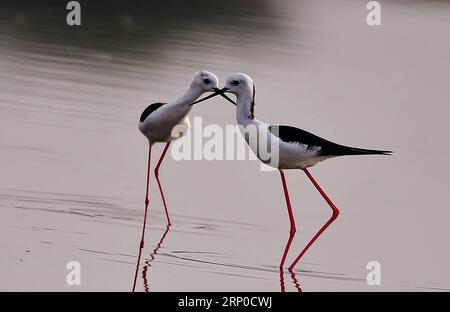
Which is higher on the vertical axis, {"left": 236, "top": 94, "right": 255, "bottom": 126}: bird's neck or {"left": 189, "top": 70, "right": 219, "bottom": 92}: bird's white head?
{"left": 189, "top": 70, "right": 219, "bottom": 92}: bird's white head

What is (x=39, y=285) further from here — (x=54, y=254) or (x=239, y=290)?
(x=239, y=290)

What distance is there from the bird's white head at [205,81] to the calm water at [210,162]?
90 centimetres

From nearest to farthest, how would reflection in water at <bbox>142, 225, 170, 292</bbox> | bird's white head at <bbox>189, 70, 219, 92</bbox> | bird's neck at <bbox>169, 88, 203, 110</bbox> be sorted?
reflection in water at <bbox>142, 225, 170, 292</bbox>
bird's white head at <bbox>189, 70, 219, 92</bbox>
bird's neck at <bbox>169, 88, 203, 110</bbox>

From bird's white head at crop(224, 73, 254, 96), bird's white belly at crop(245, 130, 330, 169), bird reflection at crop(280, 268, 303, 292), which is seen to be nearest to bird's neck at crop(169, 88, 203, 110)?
bird's white head at crop(224, 73, 254, 96)

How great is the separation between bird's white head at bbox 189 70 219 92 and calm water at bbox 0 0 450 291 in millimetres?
898

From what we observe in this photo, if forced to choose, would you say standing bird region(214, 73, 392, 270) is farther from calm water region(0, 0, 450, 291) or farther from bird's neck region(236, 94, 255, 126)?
calm water region(0, 0, 450, 291)

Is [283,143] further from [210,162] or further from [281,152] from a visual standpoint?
[210,162]

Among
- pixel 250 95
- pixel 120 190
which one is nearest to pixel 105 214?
pixel 120 190

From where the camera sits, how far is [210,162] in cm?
982

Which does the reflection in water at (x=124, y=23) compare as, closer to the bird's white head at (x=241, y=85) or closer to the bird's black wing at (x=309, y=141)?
the bird's white head at (x=241, y=85)

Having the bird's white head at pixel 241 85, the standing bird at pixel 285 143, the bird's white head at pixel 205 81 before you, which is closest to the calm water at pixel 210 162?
the standing bird at pixel 285 143

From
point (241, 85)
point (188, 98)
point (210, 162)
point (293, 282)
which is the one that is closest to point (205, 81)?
point (188, 98)

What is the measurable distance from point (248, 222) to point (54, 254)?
1867mm

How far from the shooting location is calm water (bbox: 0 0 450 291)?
7.04 m
